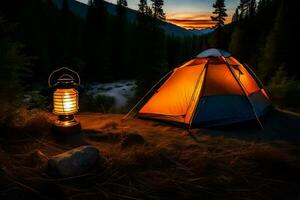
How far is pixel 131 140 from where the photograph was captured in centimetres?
504

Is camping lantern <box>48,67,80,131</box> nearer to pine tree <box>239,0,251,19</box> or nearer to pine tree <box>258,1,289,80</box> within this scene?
pine tree <box>258,1,289,80</box>

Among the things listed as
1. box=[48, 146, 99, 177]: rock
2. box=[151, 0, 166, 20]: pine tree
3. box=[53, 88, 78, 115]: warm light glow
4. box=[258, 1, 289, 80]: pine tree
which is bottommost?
box=[48, 146, 99, 177]: rock

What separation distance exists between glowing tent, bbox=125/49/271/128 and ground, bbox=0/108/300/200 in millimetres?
392

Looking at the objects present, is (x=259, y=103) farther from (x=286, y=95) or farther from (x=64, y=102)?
(x=64, y=102)

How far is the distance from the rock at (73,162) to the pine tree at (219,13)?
45.3 meters

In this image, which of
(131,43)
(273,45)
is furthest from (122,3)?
(273,45)

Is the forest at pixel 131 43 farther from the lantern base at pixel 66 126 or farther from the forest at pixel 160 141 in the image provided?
the lantern base at pixel 66 126

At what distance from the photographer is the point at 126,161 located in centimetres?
404

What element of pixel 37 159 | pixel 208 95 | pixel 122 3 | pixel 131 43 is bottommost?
pixel 37 159

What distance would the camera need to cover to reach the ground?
130 inches

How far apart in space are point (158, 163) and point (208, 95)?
290 centimetres

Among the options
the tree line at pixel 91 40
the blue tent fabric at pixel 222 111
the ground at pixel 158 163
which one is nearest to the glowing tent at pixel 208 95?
the blue tent fabric at pixel 222 111

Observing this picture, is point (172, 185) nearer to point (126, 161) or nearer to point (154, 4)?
point (126, 161)

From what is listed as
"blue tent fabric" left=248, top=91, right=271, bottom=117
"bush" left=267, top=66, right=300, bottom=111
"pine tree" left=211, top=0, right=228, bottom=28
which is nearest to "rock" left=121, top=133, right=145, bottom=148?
"blue tent fabric" left=248, top=91, right=271, bottom=117
